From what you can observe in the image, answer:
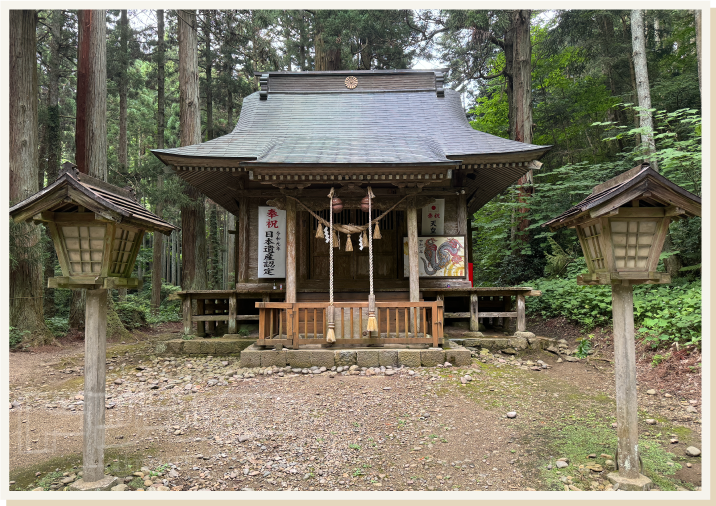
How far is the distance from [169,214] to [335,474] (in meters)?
18.4

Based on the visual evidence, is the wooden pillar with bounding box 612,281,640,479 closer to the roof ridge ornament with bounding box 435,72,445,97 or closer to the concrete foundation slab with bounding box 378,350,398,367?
the concrete foundation slab with bounding box 378,350,398,367

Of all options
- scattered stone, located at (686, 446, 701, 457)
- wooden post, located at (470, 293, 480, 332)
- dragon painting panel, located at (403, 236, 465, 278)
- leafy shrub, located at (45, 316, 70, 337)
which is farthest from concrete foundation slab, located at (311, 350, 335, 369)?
leafy shrub, located at (45, 316, 70, 337)

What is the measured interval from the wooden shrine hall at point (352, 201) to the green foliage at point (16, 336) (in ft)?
11.7

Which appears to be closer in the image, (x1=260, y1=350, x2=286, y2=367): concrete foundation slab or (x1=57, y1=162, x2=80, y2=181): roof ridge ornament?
(x1=57, y1=162, x2=80, y2=181): roof ridge ornament

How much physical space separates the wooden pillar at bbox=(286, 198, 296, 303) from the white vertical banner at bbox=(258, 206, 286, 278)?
130 centimetres

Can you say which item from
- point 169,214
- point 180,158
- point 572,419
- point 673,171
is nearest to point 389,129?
point 180,158

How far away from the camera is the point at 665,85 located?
38.9ft

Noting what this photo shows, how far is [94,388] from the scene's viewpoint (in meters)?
3.19

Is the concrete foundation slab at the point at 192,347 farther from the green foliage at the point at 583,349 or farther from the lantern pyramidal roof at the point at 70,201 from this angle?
the green foliage at the point at 583,349

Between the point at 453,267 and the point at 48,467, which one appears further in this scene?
the point at 453,267

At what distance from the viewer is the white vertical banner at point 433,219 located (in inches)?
353

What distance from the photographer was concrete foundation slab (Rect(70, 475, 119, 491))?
9.83 ft

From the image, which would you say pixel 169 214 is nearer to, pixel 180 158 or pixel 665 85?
pixel 180 158

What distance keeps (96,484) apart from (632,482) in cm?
401
